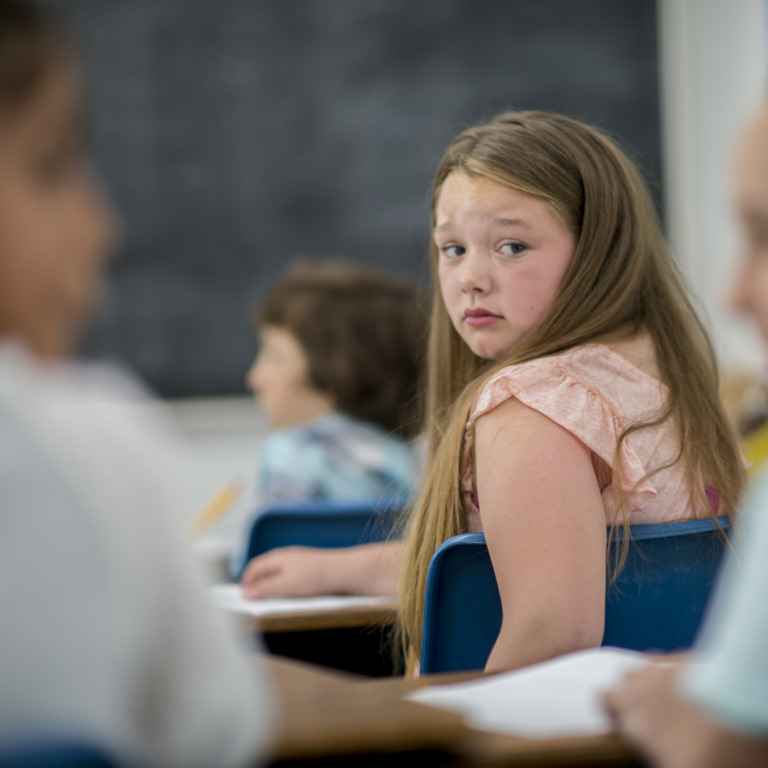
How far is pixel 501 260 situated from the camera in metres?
1.44

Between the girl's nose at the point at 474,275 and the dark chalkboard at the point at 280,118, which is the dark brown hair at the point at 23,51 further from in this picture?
the dark chalkboard at the point at 280,118

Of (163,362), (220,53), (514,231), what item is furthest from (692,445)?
(220,53)

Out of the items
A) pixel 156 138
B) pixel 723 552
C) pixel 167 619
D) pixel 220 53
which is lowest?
pixel 723 552

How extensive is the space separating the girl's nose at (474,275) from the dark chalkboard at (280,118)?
2.63 meters

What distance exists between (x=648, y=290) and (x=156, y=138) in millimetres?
3035

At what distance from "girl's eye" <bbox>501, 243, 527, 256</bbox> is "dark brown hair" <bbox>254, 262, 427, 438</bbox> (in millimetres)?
1196

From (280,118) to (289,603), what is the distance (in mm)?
2959

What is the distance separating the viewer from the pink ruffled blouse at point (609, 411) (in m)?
1.23

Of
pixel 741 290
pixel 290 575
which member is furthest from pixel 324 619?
pixel 741 290

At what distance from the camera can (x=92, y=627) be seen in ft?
1.77

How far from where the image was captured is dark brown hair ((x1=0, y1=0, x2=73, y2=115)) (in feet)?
1.97

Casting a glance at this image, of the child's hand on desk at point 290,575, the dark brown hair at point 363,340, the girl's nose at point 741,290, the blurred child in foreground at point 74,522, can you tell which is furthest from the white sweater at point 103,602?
the dark brown hair at point 363,340

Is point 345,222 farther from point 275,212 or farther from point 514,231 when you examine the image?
point 514,231

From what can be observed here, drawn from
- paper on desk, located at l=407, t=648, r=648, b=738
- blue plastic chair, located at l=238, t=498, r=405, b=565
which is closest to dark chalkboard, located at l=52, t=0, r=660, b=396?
Answer: blue plastic chair, located at l=238, t=498, r=405, b=565
